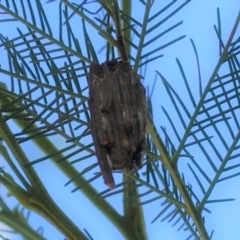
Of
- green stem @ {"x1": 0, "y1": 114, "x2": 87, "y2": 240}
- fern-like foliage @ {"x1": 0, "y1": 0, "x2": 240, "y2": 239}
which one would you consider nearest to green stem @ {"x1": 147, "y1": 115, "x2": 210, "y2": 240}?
fern-like foliage @ {"x1": 0, "y1": 0, "x2": 240, "y2": 239}

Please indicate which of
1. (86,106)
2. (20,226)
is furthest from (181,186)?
(20,226)

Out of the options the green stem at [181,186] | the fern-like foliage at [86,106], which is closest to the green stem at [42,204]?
the fern-like foliage at [86,106]

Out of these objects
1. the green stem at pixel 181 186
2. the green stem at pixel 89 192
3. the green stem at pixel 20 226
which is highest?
the green stem at pixel 89 192

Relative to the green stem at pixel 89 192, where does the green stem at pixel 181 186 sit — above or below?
below

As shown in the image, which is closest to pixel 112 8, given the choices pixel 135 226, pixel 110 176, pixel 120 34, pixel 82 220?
pixel 120 34

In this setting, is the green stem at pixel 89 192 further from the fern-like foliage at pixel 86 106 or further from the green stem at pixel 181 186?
the green stem at pixel 181 186

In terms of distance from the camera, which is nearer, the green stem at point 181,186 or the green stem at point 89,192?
the green stem at point 181,186

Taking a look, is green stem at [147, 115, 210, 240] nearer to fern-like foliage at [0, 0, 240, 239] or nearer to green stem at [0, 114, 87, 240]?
fern-like foliage at [0, 0, 240, 239]

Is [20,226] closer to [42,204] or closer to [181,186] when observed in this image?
[42,204]

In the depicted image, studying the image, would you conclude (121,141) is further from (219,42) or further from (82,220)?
(82,220)

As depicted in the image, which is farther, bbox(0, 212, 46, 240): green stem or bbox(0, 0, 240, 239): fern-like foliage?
bbox(0, 212, 46, 240): green stem

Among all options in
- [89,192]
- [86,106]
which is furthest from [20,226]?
[86,106]

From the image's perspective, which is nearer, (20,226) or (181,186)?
(181,186)
